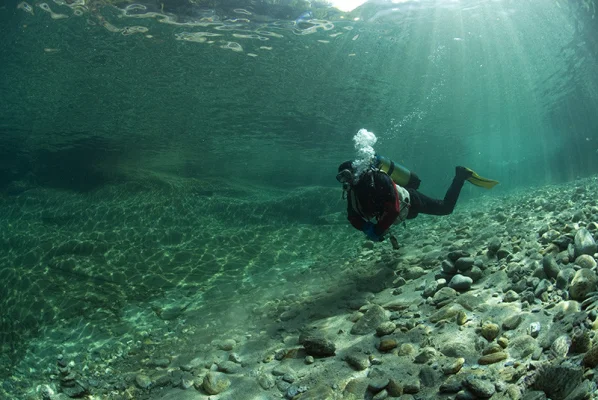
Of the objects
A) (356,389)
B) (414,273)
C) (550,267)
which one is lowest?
(414,273)

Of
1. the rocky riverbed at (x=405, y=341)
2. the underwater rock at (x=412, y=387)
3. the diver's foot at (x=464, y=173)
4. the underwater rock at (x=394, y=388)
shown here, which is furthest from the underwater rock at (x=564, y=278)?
the diver's foot at (x=464, y=173)

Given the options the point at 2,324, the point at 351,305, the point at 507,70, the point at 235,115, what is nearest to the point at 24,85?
the point at 235,115

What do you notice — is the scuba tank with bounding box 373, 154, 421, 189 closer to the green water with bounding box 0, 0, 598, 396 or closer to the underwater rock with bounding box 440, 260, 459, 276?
the underwater rock with bounding box 440, 260, 459, 276

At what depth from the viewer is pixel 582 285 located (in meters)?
2.70

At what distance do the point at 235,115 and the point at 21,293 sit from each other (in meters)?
14.2

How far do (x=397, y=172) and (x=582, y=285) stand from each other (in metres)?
Answer: 4.84

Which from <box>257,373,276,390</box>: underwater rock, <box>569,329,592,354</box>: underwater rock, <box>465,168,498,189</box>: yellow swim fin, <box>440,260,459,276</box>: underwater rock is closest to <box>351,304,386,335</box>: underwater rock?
<box>257,373,276,390</box>: underwater rock

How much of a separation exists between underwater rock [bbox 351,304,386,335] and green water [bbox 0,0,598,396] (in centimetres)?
413

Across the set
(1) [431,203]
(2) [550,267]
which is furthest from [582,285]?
(1) [431,203]

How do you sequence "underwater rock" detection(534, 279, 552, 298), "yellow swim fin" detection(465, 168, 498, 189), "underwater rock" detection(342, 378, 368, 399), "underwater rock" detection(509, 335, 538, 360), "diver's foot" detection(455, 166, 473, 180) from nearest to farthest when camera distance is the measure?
"underwater rock" detection(509, 335, 538, 360) → "underwater rock" detection(342, 378, 368, 399) → "underwater rock" detection(534, 279, 552, 298) → "diver's foot" detection(455, 166, 473, 180) → "yellow swim fin" detection(465, 168, 498, 189)

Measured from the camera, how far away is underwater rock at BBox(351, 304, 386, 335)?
152 inches

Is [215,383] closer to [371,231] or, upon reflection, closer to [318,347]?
[318,347]

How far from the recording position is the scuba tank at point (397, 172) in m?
6.85

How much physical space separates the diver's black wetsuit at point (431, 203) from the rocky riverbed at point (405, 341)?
1.51m
